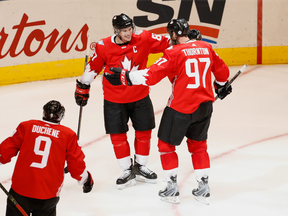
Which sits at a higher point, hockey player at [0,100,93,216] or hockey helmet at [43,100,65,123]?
hockey helmet at [43,100,65,123]

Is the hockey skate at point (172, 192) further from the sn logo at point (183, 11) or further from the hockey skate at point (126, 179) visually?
the sn logo at point (183, 11)

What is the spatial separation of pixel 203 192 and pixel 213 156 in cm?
87

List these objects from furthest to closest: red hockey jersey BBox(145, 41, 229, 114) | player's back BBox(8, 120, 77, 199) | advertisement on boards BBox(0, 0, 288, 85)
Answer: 1. advertisement on boards BBox(0, 0, 288, 85)
2. red hockey jersey BBox(145, 41, 229, 114)
3. player's back BBox(8, 120, 77, 199)

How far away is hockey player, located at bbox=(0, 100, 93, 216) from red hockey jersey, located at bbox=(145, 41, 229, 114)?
78 centimetres

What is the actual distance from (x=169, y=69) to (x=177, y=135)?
0.47 meters

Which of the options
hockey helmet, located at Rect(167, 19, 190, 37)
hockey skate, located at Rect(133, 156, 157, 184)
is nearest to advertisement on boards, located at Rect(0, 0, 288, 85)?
hockey skate, located at Rect(133, 156, 157, 184)

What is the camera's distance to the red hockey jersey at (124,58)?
10.4ft

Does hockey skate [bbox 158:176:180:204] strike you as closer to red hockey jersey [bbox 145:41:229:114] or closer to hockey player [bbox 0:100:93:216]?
red hockey jersey [bbox 145:41:229:114]

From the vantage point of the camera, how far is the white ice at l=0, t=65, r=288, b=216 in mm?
2988

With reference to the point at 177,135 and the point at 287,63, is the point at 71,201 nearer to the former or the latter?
the point at 177,135

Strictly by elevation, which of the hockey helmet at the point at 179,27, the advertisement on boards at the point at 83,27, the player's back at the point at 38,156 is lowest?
the player's back at the point at 38,156

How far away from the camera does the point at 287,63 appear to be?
707 cm

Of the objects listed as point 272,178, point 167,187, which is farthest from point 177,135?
point 272,178

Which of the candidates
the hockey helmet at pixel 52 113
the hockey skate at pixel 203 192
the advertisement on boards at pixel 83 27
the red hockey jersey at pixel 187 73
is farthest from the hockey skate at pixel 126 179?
the advertisement on boards at pixel 83 27
